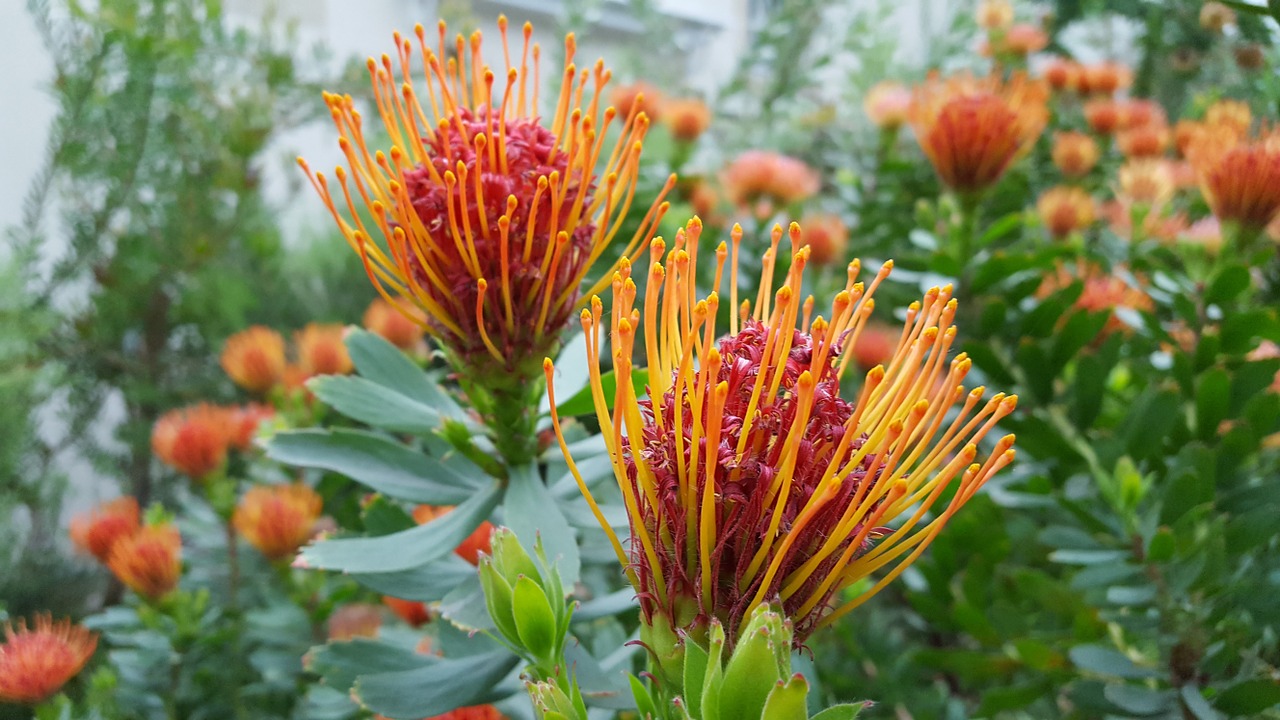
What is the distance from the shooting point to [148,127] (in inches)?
35.5

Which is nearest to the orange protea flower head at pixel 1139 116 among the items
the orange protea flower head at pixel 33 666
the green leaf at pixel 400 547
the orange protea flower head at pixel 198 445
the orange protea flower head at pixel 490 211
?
the orange protea flower head at pixel 490 211

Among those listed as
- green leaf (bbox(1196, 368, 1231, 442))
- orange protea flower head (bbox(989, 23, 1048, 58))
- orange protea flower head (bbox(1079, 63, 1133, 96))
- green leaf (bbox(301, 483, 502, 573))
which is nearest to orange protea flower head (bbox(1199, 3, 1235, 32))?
orange protea flower head (bbox(1079, 63, 1133, 96))

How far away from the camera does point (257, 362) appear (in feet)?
2.56

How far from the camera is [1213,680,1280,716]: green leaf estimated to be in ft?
1.32

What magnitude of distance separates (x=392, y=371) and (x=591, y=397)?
0.13 m

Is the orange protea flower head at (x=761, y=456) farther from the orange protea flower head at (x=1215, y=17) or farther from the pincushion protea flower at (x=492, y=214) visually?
the orange protea flower head at (x=1215, y=17)

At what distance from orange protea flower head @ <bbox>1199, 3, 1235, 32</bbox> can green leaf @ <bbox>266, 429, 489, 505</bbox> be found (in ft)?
2.93

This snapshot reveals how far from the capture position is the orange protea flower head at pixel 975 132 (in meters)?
0.66

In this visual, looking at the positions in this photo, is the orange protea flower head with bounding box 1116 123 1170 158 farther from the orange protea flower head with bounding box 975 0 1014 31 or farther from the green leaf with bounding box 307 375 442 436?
the green leaf with bounding box 307 375 442 436

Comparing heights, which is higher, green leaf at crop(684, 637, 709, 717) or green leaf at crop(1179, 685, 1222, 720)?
green leaf at crop(684, 637, 709, 717)

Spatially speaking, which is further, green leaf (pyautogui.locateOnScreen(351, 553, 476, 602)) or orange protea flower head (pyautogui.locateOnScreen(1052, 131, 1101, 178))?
orange protea flower head (pyautogui.locateOnScreen(1052, 131, 1101, 178))

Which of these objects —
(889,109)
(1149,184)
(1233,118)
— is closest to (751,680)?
(1233,118)

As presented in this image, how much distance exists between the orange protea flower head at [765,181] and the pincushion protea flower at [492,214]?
0.67 m

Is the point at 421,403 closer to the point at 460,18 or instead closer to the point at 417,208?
the point at 417,208
